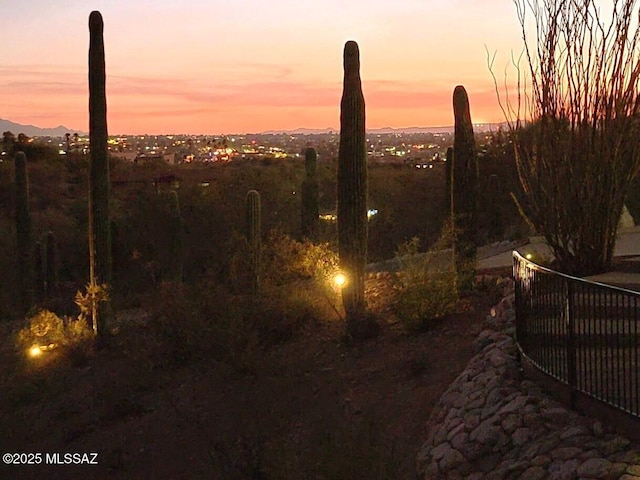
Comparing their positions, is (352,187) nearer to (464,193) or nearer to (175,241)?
(464,193)

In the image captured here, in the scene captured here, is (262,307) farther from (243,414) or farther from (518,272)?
(518,272)

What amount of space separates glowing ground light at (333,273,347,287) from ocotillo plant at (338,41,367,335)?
0.30ft

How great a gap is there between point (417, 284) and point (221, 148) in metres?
72.5

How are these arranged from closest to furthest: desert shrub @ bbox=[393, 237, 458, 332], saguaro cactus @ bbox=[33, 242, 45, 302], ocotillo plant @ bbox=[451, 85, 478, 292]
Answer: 1. desert shrub @ bbox=[393, 237, 458, 332]
2. ocotillo plant @ bbox=[451, 85, 478, 292]
3. saguaro cactus @ bbox=[33, 242, 45, 302]

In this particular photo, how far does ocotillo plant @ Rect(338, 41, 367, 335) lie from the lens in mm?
11688

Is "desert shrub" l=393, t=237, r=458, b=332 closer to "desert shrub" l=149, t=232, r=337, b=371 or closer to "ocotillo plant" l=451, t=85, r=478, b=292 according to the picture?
"ocotillo plant" l=451, t=85, r=478, b=292

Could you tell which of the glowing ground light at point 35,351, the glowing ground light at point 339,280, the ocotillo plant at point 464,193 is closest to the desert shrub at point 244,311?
the glowing ground light at point 339,280

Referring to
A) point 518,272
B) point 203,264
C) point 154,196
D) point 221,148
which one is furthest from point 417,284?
point 221,148

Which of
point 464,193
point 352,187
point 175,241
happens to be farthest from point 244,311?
point 175,241

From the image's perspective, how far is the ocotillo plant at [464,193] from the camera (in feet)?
39.1

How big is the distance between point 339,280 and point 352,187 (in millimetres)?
1748

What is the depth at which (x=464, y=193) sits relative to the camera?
12.1 metres

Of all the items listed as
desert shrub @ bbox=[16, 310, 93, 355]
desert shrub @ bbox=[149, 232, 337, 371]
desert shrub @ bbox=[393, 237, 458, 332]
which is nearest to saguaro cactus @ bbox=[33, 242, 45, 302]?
desert shrub @ bbox=[16, 310, 93, 355]

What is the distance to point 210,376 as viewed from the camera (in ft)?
37.6
